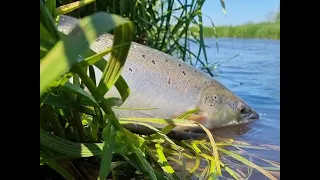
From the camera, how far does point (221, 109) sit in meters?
1.70

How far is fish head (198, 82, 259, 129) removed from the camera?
162 centimetres

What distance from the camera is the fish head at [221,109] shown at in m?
1.62

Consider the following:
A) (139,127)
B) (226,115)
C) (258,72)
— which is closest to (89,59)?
(139,127)

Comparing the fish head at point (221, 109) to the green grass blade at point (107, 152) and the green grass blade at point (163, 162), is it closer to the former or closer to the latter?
the green grass blade at point (163, 162)

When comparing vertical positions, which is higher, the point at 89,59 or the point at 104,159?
the point at 89,59

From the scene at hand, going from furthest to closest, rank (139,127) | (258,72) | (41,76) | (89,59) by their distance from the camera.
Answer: (258,72) < (139,127) < (89,59) < (41,76)

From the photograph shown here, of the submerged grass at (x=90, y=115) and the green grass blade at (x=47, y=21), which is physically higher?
the green grass blade at (x=47, y=21)

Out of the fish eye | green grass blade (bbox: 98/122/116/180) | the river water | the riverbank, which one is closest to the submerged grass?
green grass blade (bbox: 98/122/116/180)

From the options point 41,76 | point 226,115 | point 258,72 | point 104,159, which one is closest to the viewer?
point 41,76

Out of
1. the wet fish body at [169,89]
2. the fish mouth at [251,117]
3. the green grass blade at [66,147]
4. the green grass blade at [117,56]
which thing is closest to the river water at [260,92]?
the fish mouth at [251,117]

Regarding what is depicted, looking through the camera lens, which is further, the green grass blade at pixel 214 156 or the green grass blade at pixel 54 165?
the green grass blade at pixel 214 156

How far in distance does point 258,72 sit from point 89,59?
3004mm
